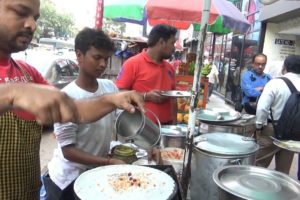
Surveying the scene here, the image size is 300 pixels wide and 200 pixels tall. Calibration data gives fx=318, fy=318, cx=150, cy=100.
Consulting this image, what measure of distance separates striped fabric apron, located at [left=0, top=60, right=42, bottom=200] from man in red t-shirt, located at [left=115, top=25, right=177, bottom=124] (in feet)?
5.78

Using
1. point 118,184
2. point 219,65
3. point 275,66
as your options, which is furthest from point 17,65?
point 219,65

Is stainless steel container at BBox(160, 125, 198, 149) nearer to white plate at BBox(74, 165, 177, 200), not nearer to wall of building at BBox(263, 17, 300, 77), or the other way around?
white plate at BBox(74, 165, 177, 200)

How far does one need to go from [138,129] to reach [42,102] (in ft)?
3.09

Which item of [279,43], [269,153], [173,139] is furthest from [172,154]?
[279,43]

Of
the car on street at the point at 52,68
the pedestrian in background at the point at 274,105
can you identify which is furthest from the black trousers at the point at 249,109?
the car on street at the point at 52,68

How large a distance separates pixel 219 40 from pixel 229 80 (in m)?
2.73

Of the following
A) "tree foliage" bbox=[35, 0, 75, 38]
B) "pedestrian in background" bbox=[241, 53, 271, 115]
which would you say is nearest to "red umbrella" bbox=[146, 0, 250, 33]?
"pedestrian in background" bbox=[241, 53, 271, 115]

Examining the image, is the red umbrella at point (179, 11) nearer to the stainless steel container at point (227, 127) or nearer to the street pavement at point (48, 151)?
the stainless steel container at point (227, 127)

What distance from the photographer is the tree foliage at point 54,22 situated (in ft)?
140

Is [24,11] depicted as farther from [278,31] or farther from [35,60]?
[278,31]

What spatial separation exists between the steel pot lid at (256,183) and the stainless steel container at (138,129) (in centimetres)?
38

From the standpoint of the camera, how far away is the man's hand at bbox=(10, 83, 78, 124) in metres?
0.69

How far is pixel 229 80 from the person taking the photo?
1191cm

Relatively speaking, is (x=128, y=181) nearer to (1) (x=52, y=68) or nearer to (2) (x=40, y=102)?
(2) (x=40, y=102)
